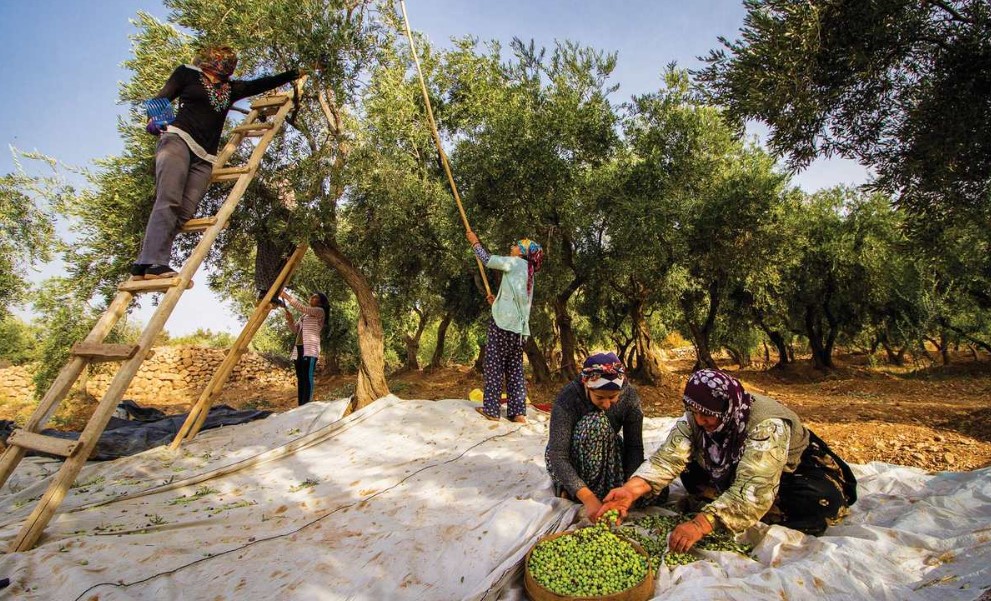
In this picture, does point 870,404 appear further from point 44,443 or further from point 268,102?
point 44,443

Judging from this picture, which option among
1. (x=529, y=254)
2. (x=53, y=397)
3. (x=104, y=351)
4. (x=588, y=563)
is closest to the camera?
(x=588, y=563)

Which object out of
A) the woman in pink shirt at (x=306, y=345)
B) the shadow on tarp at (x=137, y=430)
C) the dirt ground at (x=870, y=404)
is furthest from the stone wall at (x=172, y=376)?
the woman in pink shirt at (x=306, y=345)

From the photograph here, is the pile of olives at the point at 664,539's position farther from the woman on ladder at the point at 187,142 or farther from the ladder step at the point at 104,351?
the woman on ladder at the point at 187,142

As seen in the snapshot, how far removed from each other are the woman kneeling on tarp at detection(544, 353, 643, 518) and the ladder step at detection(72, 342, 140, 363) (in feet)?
11.1

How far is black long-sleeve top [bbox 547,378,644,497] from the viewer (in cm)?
390

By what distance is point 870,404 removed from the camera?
406 inches

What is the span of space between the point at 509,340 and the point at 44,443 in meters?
4.94

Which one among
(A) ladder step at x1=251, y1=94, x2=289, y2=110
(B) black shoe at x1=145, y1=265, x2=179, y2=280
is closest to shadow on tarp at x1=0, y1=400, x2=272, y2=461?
(B) black shoe at x1=145, y1=265, x2=179, y2=280

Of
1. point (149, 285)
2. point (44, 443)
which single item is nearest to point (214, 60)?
point (149, 285)

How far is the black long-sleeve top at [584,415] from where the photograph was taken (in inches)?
154

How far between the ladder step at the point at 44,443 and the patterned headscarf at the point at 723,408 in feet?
13.9

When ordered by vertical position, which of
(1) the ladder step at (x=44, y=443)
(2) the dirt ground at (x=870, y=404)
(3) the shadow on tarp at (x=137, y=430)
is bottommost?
(2) the dirt ground at (x=870, y=404)

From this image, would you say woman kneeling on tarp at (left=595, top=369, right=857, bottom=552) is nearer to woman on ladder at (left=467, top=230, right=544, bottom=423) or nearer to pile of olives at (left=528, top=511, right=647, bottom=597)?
pile of olives at (left=528, top=511, right=647, bottom=597)

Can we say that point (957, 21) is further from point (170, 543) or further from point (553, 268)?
point (170, 543)
